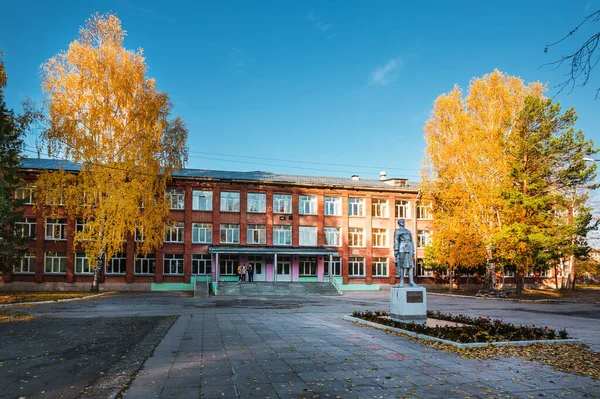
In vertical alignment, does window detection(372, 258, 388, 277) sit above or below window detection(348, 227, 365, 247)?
below

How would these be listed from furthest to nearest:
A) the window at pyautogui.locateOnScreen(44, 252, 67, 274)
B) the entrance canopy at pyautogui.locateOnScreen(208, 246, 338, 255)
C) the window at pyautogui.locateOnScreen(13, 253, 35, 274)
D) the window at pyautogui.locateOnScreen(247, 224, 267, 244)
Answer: the window at pyautogui.locateOnScreen(247, 224, 267, 244)
the entrance canopy at pyautogui.locateOnScreen(208, 246, 338, 255)
the window at pyautogui.locateOnScreen(44, 252, 67, 274)
the window at pyautogui.locateOnScreen(13, 253, 35, 274)

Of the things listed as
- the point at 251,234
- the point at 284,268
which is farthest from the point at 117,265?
the point at 284,268

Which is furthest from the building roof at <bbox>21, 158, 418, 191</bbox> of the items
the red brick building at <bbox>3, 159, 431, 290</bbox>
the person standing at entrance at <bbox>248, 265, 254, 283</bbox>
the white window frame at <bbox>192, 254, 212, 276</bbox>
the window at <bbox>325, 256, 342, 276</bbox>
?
the person standing at entrance at <bbox>248, 265, 254, 283</bbox>

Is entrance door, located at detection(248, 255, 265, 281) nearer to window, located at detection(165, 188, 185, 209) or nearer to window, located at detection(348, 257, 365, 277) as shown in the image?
window, located at detection(165, 188, 185, 209)

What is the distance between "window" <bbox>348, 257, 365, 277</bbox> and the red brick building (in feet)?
0.33

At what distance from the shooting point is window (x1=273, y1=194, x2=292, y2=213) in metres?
45.0

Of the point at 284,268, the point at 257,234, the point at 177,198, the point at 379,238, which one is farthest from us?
the point at 379,238

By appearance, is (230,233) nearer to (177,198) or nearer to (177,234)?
(177,234)

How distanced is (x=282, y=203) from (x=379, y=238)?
10.8 meters

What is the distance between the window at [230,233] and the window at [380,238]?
46.0ft

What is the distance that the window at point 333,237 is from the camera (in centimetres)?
4619

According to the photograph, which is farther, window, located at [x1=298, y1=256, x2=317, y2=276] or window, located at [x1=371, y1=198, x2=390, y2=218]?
window, located at [x1=371, y1=198, x2=390, y2=218]

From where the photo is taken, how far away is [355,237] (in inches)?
1843

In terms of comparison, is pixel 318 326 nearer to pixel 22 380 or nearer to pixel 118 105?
pixel 22 380
